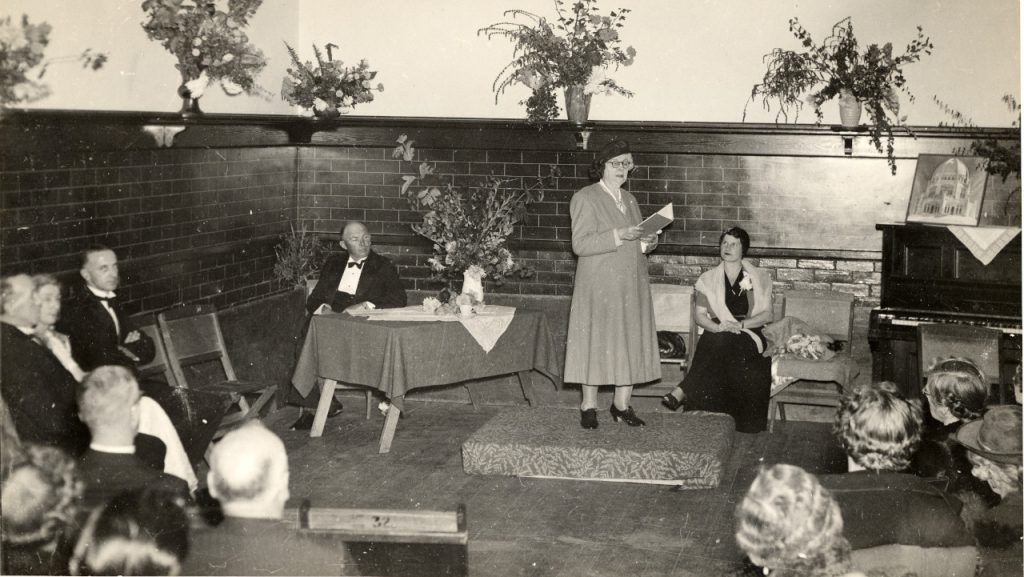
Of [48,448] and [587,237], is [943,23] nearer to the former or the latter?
[587,237]

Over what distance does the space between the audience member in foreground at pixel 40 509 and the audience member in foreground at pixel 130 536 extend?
0.09m

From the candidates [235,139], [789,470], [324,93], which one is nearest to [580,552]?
[789,470]

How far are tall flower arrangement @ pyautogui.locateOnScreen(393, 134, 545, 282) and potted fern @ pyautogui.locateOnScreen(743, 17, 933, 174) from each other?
1.97 m

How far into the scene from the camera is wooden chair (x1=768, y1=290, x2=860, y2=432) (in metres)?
7.62

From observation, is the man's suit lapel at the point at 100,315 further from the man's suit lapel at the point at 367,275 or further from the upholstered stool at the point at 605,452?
the man's suit lapel at the point at 367,275

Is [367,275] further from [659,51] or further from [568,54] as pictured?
[659,51]

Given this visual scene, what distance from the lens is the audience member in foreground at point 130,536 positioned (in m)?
4.60

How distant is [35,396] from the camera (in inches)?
191

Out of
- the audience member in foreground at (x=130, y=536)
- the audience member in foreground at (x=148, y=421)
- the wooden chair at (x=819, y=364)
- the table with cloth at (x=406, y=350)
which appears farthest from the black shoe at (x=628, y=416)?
the audience member in foreground at (x=130, y=536)

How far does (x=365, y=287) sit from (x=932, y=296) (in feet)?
12.7

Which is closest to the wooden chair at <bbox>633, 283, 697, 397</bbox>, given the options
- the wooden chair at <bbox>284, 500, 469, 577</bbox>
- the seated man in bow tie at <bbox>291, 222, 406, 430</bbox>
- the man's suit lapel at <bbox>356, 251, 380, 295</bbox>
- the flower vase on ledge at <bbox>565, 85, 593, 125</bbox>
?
the flower vase on ledge at <bbox>565, 85, 593, 125</bbox>

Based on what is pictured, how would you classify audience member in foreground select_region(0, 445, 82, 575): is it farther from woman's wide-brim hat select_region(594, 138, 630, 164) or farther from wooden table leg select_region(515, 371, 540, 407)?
wooden table leg select_region(515, 371, 540, 407)

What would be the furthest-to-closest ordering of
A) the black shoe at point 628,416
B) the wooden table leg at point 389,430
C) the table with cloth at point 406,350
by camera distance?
the wooden table leg at point 389,430 < the table with cloth at point 406,350 < the black shoe at point 628,416

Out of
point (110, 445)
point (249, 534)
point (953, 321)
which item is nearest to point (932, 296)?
point (953, 321)
